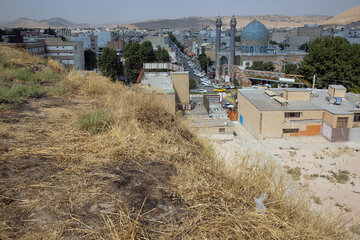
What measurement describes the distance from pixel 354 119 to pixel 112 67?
2202 cm

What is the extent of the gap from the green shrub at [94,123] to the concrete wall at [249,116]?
13737mm

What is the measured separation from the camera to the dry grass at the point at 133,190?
2178 millimetres

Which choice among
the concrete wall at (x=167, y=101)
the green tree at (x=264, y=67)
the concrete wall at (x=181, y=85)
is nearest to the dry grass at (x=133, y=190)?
the concrete wall at (x=167, y=101)

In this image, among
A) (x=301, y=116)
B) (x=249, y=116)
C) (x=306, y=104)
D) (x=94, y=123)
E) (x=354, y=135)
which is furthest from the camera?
(x=249, y=116)

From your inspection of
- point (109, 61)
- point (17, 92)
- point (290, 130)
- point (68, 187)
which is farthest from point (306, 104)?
point (109, 61)

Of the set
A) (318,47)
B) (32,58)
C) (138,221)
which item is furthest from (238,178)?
(318,47)

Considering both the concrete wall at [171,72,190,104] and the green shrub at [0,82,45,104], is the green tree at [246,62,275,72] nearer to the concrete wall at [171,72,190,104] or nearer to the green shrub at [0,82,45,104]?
the concrete wall at [171,72,190,104]

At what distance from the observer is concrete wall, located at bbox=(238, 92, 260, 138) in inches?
661

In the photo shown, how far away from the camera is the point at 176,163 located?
10.5 ft

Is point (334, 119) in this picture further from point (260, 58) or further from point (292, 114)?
point (260, 58)

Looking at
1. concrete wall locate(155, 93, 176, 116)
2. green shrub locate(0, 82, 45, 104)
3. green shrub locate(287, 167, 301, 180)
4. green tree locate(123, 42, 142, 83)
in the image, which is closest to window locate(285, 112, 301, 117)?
green shrub locate(287, 167, 301, 180)

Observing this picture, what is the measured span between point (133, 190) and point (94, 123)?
1.55 metres

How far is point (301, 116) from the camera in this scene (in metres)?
16.6

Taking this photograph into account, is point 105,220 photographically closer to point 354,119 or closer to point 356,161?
point 356,161
